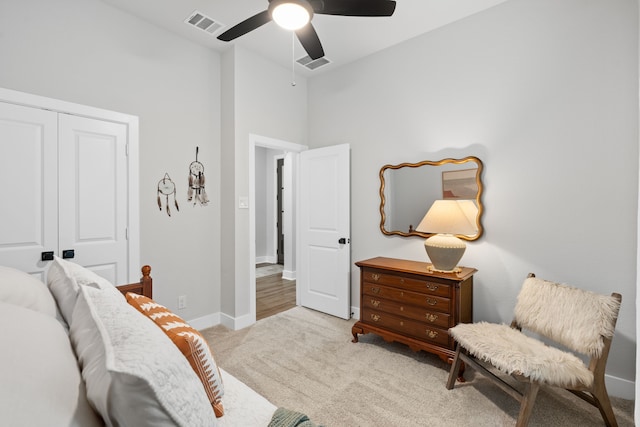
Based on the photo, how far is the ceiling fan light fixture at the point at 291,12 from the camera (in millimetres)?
1848

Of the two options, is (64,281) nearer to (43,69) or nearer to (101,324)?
(101,324)

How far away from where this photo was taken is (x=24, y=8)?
2.21 m

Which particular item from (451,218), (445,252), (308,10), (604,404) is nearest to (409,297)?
(445,252)

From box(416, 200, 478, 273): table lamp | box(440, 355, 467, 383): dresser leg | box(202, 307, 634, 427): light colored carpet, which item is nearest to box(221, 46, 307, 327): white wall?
box(202, 307, 634, 427): light colored carpet

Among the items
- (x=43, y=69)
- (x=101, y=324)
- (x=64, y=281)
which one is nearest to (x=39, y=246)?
(x=43, y=69)

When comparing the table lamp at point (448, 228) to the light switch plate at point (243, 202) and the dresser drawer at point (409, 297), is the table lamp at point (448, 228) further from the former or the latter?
the light switch plate at point (243, 202)

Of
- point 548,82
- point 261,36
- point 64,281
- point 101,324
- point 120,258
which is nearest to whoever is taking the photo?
point 101,324

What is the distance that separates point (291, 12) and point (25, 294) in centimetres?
195

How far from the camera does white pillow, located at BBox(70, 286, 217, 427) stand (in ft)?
1.72

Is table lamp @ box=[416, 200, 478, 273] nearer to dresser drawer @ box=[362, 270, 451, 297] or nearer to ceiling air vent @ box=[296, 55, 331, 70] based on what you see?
dresser drawer @ box=[362, 270, 451, 297]

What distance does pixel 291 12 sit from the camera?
1913mm

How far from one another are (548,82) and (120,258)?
12.4ft

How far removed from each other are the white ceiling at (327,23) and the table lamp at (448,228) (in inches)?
66.5

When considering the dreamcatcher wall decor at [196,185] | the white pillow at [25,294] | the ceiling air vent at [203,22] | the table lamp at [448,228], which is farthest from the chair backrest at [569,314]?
the ceiling air vent at [203,22]
